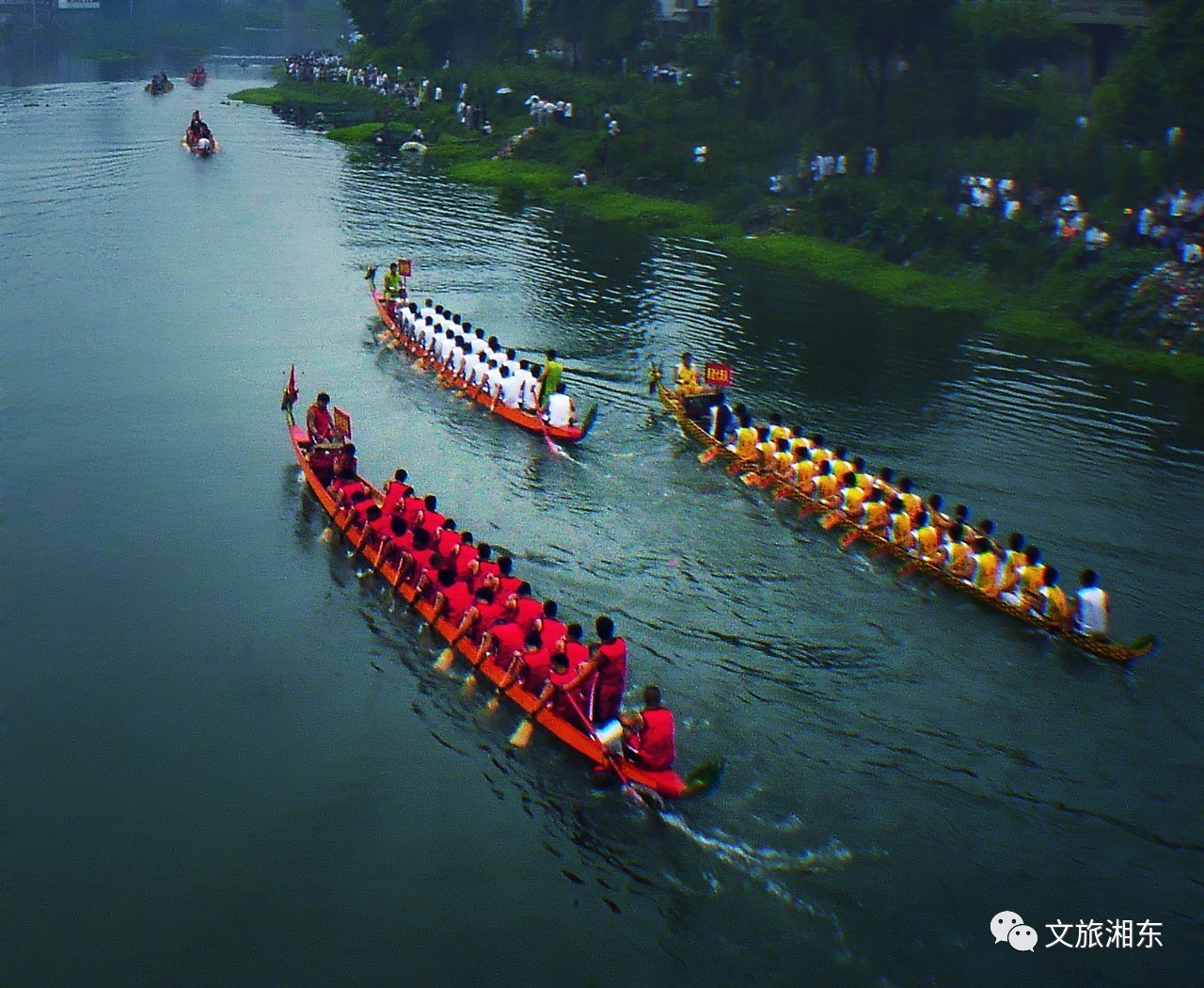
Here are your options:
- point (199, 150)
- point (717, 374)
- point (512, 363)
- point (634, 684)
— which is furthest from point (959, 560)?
point (199, 150)

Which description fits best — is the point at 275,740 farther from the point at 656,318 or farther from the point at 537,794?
the point at 656,318

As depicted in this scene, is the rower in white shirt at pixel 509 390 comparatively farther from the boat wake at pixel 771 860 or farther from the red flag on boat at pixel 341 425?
the boat wake at pixel 771 860

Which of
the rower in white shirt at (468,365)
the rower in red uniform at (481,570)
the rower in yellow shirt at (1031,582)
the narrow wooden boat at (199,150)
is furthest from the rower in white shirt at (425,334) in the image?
the narrow wooden boat at (199,150)

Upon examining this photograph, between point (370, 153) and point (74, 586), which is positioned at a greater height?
point (370, 153)

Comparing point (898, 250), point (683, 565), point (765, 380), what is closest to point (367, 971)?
point (683, 565)

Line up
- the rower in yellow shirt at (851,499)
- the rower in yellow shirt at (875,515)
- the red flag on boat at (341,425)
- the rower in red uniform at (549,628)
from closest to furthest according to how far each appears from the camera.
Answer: the rower in red uniform at (549,628), the rower in yellow shirt at (875,515), the rower in yellow shirt at (851,499), the red flag on boat at (341,425)

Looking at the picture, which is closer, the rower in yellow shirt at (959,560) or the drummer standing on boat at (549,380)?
the rower in yellow shirt at (959,560)

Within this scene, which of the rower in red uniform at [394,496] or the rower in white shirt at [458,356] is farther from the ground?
the rower in white shirt at [458,356]
